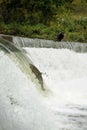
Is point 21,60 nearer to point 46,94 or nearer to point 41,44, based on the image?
point 46,94

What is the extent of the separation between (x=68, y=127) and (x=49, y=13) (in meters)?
19.3

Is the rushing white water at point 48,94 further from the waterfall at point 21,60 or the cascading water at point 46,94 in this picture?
the waterfall at point 21,60

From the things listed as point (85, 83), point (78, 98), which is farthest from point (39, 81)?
point (85, 83)

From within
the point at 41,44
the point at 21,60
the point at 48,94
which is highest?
the point at 21,60

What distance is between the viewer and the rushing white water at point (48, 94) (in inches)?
341

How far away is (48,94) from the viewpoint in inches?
562

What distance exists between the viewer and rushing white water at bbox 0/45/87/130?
28.5ft

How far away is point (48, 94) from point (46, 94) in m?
0.10

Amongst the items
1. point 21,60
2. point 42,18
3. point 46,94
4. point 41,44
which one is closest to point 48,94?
point 46,94

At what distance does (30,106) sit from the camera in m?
9.05

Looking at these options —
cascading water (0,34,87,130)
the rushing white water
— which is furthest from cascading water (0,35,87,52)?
the rushing white water

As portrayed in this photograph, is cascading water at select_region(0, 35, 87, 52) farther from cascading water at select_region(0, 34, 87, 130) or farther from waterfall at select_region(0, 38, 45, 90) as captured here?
waterfall at select_region(0, 38, 45, 90)

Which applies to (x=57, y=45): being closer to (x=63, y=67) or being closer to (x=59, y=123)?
(x=63, y=67)

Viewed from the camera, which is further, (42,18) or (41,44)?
(42,18)
